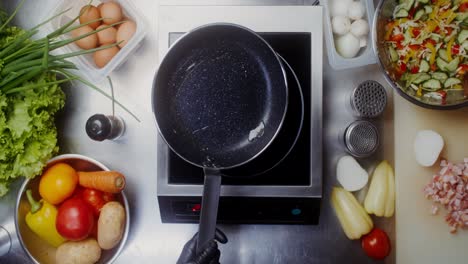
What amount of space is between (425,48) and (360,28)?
0.42 feet

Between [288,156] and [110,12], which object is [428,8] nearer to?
[288,156]

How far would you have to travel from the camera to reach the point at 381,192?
35.4 inches

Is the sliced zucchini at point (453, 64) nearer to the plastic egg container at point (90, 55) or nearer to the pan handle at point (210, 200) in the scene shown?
the pan handle at point (210, 200)

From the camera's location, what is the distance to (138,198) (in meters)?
0.95

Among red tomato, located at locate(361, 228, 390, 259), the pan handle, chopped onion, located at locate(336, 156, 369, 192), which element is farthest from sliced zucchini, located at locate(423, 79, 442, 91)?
the pan handle

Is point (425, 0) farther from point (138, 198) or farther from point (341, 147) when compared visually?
point (138, 198)

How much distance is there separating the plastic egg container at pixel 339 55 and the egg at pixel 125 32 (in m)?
0.38

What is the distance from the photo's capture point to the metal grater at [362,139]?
0.89 m

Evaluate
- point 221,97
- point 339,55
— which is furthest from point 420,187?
point 221,97

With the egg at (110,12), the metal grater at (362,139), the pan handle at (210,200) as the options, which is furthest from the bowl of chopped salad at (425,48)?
the egg at (110,12)

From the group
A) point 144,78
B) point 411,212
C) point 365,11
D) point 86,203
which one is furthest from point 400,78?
point 86,203

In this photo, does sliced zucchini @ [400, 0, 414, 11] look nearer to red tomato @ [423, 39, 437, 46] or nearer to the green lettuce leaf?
red tomato @ [423, 39, 437, 46]

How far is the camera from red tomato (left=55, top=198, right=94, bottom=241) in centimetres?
81

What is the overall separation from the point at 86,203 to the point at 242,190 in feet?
1.00
